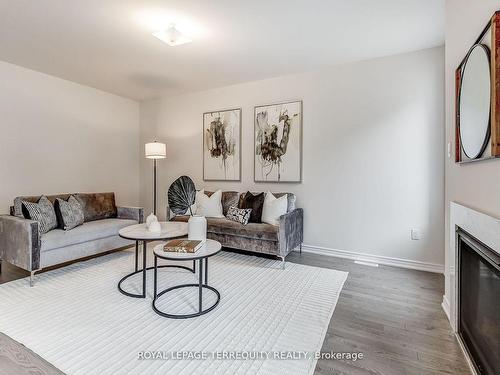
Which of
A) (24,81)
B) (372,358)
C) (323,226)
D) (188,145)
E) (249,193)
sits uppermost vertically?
(24,81)

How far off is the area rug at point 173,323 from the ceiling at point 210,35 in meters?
2.45

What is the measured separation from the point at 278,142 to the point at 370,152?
124 cm

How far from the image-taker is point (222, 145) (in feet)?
14.3

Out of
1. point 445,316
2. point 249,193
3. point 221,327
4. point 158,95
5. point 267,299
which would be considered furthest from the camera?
point 158,95

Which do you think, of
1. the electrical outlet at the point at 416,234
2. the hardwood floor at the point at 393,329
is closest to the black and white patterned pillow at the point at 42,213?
the hardwood floor at the point at 393,329

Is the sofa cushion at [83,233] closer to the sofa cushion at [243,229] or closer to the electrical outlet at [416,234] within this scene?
the sofa cushion at [243,229]

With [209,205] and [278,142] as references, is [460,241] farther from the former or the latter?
[209,205]

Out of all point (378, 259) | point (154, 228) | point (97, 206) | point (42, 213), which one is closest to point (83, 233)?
point (42, 213)

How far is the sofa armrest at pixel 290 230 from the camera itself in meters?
3.08

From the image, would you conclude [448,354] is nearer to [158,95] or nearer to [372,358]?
[372,358]

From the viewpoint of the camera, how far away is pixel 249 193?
3.81m

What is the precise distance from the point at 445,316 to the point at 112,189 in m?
4.87

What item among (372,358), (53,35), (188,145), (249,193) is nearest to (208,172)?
(188,145)

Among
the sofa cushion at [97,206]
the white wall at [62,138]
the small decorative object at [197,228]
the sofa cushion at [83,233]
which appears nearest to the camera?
the small decorative object at [197,228]
